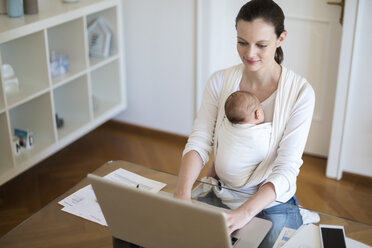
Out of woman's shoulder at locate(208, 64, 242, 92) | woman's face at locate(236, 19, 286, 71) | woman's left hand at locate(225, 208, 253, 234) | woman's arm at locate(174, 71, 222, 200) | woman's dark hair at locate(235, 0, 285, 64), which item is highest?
woman's dark hair at locate(235, 0, 285, 64)

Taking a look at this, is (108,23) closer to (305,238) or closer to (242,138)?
(242,138)

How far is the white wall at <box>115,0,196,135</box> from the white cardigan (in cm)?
143

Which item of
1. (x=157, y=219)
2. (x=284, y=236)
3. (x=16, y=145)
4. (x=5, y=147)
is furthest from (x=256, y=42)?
(x=16, y=145)

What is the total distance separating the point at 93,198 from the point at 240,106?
604 millimetres

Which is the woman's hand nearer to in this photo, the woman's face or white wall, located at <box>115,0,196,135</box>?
the woman's face

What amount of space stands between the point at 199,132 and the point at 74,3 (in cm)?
160

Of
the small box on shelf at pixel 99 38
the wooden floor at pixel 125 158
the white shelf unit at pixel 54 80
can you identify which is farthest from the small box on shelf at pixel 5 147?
the small box on shelf at pixel 99 38

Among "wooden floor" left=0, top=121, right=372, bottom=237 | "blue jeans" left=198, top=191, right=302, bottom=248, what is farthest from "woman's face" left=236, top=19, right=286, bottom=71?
"wooden floor" left=0, top=121, right=372, bottom=237

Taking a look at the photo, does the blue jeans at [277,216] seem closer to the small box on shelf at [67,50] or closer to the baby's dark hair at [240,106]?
the baby's dark hair at [240,106]

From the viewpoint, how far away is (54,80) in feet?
9.88

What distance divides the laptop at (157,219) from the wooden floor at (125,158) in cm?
150

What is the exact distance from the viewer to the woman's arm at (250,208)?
1518 millimetres

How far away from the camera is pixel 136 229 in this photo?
1365 mm

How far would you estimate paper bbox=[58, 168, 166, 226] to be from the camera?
1.64 meters
